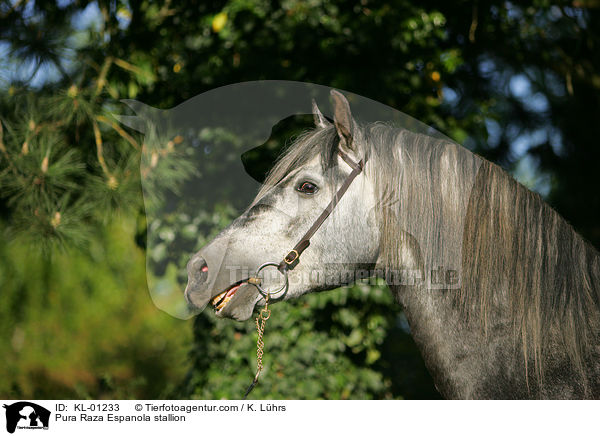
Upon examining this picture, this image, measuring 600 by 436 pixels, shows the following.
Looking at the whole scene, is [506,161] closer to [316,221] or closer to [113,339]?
[316,221]

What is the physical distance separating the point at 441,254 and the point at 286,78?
1760 millimetres

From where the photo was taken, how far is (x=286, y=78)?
278 centimetres

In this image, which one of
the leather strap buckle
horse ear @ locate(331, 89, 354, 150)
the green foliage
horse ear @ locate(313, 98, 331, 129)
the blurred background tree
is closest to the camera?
horse ear @ locate(331, 89, 354, 150)

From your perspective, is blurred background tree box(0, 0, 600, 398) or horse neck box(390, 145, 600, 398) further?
blurred background tree box(0, 0, 600, 398)

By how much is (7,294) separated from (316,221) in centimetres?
367

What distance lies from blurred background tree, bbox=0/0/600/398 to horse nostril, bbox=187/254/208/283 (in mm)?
1151

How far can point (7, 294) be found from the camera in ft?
12.8

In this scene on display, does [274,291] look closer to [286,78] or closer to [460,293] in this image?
[460,293]

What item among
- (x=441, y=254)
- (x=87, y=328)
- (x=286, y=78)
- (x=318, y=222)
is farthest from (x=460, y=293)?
(x=87, y=328)

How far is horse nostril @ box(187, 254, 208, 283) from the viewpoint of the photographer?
145cm

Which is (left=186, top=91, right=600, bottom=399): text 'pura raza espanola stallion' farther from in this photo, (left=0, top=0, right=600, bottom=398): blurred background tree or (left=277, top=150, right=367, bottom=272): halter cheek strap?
(left=0, top=0, right=600, bottom=398): blurred background tree

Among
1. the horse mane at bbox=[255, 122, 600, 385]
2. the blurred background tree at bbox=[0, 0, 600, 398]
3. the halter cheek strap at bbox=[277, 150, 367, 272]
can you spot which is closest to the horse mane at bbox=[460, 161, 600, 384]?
the horse mane at bbox=[255, 122, 600, 385]

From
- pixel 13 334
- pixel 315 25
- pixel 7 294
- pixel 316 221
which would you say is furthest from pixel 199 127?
pixel 13 334
